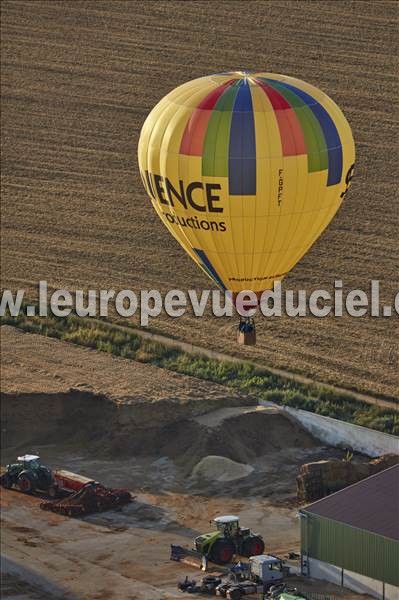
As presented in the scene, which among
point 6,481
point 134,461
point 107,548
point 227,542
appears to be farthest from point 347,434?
point 6,481

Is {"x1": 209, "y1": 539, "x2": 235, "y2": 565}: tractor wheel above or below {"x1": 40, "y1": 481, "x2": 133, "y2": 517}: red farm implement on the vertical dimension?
below

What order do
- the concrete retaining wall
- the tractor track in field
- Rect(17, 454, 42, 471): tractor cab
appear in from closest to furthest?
Rect(17, 454, 42, 471): tractor cab
the concrete retaining wall
the tractor track in field

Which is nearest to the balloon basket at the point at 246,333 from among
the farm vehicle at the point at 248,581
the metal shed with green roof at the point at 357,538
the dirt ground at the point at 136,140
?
the metal shed with green roof at the point at 357,538

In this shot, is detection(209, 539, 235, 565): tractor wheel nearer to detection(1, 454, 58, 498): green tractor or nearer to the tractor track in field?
detection(1, 454, 58, 498): green tractor

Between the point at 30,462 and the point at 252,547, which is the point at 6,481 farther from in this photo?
the point at 252,547

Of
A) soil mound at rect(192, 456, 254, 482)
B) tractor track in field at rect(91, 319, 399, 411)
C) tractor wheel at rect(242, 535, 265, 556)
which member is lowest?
tractor wheel at rect(242, 535, 265, 556)

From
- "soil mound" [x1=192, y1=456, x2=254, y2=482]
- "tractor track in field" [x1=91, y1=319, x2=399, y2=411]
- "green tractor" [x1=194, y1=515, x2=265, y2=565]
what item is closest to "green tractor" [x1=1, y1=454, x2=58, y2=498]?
"soil mound" [x1=192, y1=456, x2=254, y2=482]
